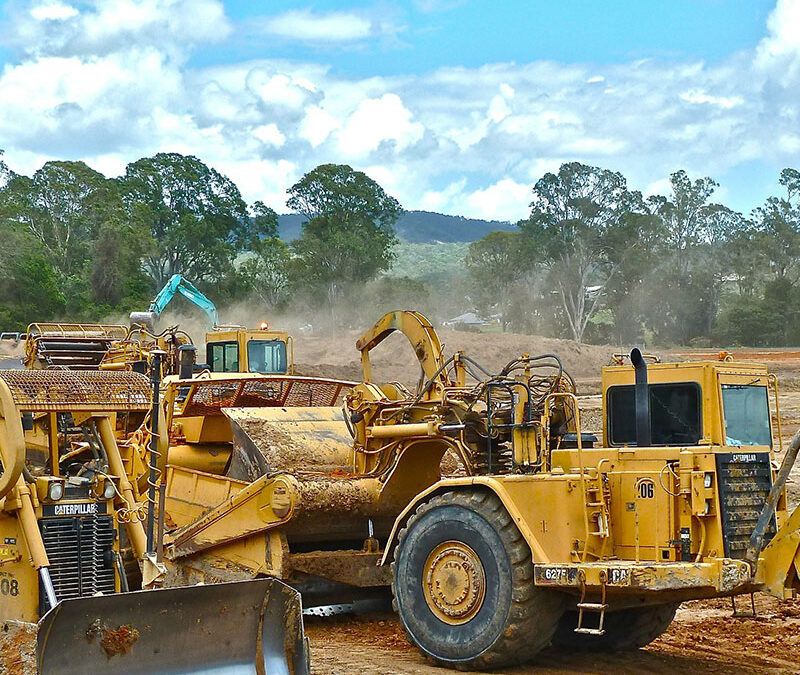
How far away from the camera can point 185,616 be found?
289 inches

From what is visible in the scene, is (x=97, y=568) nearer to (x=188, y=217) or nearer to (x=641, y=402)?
(x=641, y=402)

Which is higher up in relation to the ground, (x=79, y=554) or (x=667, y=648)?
(x=79, y=554)

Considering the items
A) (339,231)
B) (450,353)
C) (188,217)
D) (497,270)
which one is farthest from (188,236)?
(450,353)

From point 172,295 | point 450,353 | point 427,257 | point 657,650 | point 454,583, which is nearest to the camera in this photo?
point 454,583

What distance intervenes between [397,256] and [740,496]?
172ft

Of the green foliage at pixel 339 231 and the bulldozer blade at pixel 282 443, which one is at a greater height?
the green foliage at pixel 339 231

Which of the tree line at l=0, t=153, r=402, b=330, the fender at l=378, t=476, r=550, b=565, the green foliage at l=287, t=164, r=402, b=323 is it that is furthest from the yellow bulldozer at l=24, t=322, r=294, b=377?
the green foliage at l=287, t=164, r=402, b=323

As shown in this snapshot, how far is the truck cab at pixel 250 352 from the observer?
2370 centimetres

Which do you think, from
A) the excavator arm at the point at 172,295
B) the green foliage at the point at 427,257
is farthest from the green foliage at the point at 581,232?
the green foliage at the point at 427,257

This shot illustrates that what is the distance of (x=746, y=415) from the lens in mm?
8875

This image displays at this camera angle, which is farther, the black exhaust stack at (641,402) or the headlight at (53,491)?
the black exhaust stack at (641,402)

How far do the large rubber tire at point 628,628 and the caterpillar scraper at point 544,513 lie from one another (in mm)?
18

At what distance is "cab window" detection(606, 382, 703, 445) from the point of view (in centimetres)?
866

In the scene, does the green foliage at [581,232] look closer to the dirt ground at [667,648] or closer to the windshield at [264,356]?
the windshield at [264,356]
